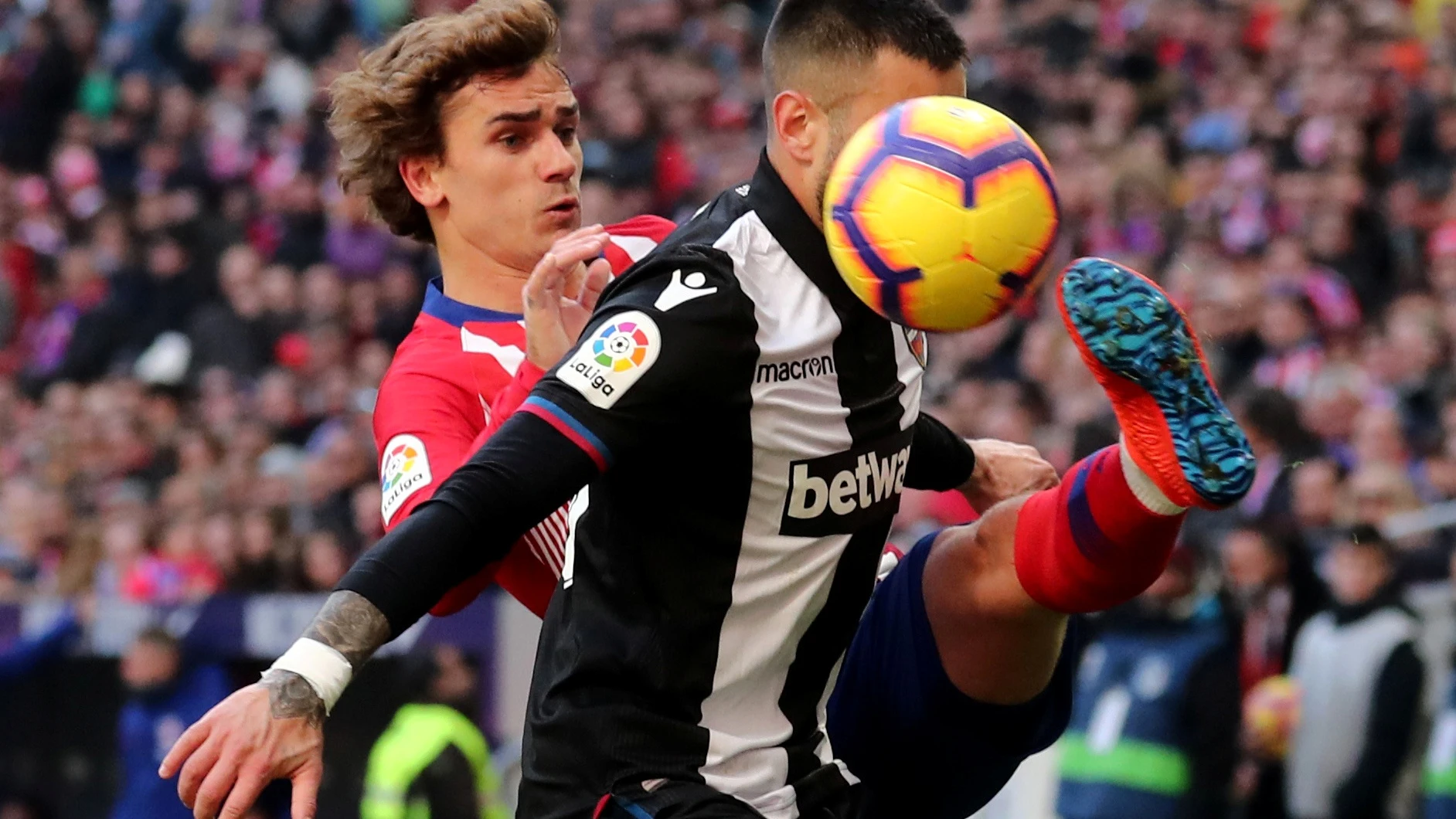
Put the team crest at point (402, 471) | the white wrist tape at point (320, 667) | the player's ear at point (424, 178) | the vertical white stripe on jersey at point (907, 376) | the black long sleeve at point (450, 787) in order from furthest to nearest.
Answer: the black long sleeve at point (450, 787) < the player's ear at point (424, 178) < the team crest at point (402, 471) < the vertical white stripe on jersey at point (907, 376) < the white wrist tape at point (320, 667)

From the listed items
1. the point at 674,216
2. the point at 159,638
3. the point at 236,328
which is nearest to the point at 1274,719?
the point at 159,638

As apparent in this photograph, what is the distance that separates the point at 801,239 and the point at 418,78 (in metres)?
1.38

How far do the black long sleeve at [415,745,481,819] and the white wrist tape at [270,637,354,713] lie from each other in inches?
193

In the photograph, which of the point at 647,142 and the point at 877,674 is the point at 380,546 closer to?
the point at 877,674

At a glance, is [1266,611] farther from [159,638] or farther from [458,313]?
[159,638]

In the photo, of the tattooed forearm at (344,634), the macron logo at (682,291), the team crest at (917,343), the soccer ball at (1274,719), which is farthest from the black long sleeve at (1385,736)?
the tattooed forearm at (344,634)

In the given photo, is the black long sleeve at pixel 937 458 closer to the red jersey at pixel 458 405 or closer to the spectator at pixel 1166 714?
the red jersey at pixel 458 405

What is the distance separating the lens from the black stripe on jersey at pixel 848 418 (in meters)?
3.43

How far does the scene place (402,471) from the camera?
3.98m

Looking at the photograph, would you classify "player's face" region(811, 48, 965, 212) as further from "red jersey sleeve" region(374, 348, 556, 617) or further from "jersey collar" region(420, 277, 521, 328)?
"jersey collar" region(420, 277, 521, 328)

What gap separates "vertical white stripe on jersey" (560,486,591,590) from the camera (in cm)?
348

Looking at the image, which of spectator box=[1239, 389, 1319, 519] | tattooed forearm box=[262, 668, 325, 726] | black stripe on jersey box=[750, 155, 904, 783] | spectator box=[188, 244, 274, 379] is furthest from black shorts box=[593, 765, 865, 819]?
spectator box=[188, 244, 274, 379]

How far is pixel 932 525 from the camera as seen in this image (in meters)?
7.96

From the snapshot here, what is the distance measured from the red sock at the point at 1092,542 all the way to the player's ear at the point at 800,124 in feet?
2.43
